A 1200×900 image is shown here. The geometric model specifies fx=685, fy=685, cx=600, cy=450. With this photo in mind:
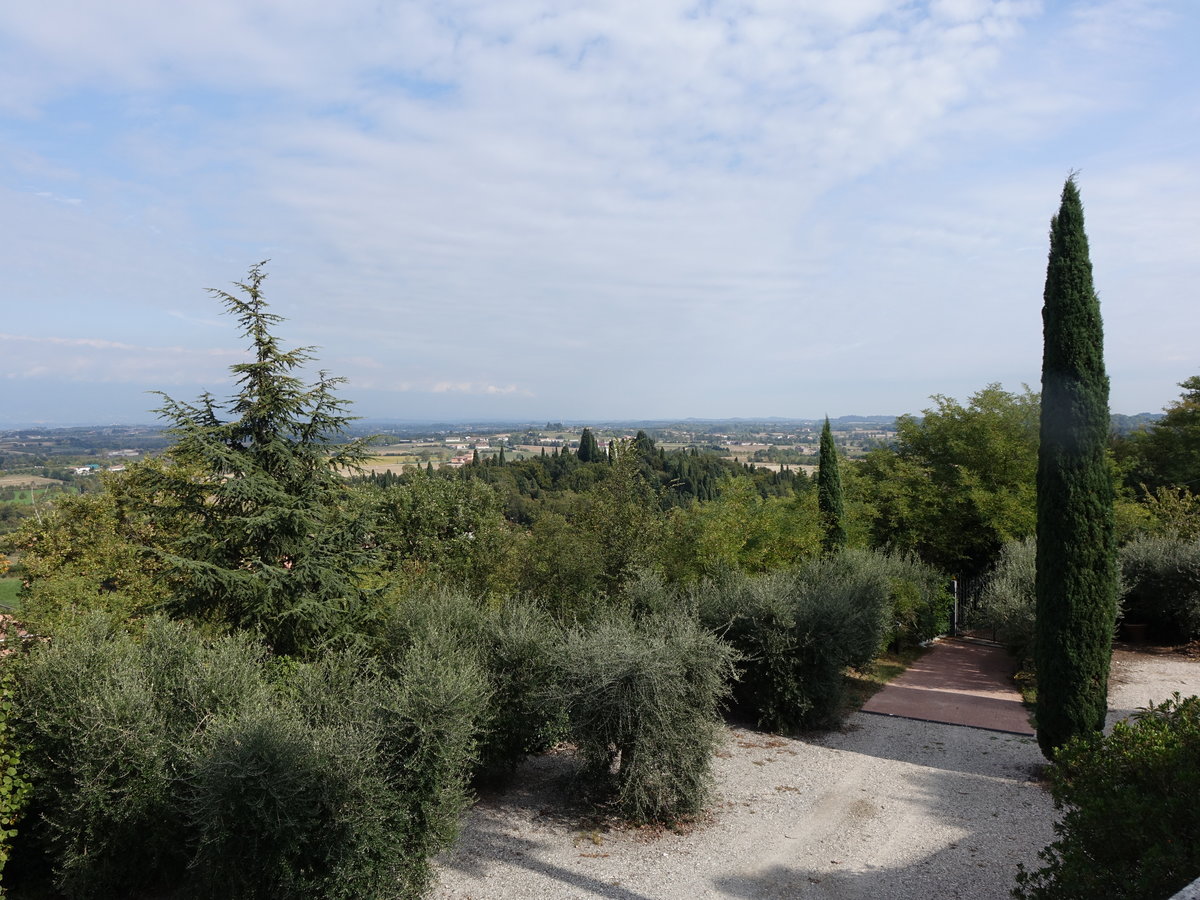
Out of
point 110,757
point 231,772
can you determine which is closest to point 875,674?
point 231,772

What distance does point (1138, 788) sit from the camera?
4773mm

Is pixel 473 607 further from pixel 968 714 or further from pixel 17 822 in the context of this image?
pixel 968 714

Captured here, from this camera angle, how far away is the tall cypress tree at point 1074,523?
361 inches

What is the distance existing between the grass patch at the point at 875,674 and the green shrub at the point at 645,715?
547 centimetres

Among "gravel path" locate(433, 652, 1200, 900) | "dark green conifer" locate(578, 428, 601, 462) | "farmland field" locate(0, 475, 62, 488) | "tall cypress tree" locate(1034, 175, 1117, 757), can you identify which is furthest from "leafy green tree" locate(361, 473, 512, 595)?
"farmland field" locate(0, 475, 62, 488)

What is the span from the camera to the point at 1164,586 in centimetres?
1585

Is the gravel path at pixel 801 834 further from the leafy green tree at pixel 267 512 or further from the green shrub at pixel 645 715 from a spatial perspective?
the leafy green tree at pixel 267 512

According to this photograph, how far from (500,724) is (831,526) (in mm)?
13682

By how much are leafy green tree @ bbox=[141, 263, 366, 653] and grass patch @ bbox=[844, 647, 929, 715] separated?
9.35m

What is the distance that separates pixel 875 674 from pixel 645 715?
30.6 ft

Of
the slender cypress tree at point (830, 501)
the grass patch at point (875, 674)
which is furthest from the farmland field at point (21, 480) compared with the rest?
the grass patch at point (875, 674)

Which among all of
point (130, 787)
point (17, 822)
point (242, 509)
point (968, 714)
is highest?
point (242, 509)

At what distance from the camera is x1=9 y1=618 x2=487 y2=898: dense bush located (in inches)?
225

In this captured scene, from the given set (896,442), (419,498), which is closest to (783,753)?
(419,498)
